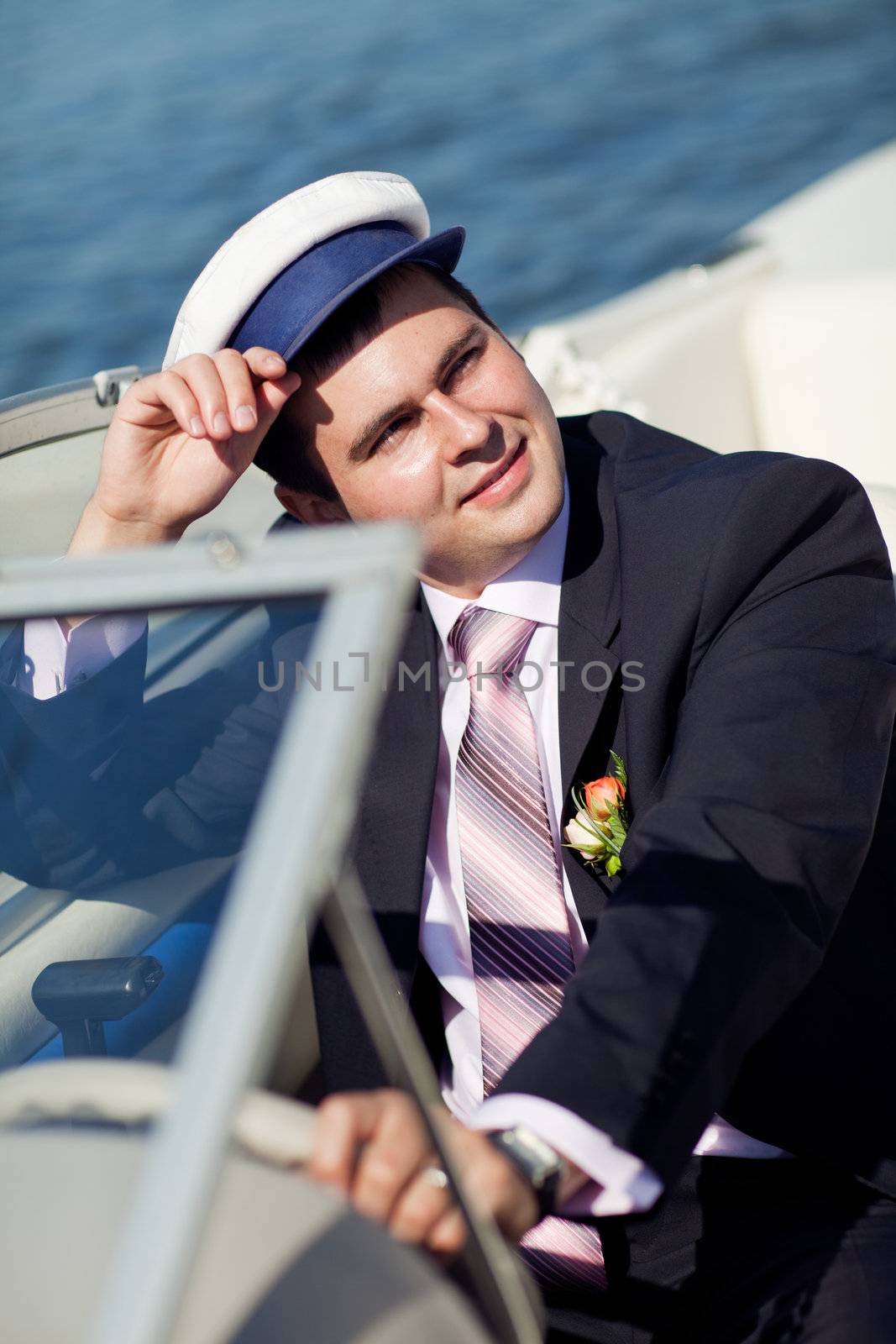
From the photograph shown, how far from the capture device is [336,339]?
1674 mm

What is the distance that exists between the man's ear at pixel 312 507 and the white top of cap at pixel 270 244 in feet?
0.74

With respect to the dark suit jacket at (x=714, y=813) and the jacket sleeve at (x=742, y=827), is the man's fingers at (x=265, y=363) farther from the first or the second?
the jacket sleeve at (x=742, y=827)

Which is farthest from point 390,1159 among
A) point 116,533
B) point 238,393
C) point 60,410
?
point 60,410

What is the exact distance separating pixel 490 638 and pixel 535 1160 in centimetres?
84

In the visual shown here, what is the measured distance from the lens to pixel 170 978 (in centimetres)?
87

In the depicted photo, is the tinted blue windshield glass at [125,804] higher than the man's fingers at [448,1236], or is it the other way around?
the tinted blue windshield glass at [125,804]

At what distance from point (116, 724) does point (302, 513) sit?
888 millimetres

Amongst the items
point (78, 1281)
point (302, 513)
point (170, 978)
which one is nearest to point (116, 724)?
point (170, 978)

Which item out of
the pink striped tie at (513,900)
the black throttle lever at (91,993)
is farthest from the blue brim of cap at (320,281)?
the black throttle lever at (91,993)

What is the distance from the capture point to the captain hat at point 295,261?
5.46 feet

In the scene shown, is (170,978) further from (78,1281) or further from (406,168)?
(406,168)

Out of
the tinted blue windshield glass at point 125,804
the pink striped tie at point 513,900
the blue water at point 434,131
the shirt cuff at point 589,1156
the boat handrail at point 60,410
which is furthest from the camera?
the blue water at point 434,131

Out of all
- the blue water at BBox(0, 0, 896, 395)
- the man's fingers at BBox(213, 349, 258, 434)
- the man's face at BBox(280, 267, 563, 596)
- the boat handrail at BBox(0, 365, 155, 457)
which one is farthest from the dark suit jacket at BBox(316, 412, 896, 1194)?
the blue water at BBox(0, 0, 896, 395)

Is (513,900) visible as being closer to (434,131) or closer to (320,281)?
(320,281)
